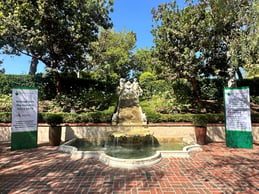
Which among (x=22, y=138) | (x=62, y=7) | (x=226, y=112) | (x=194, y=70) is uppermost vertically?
(x=62, y=7)

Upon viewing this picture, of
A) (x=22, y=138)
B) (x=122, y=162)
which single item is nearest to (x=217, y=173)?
(x=122, y=162)

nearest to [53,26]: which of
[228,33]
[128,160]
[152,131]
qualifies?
[152,131]

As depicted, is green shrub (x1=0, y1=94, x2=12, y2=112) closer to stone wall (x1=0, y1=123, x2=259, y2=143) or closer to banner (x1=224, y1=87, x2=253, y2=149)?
stone wall (x1=0, y1=123, x2=259, y2=143)

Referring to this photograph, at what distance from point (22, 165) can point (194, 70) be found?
8.38 metres

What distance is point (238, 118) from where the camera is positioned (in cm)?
614

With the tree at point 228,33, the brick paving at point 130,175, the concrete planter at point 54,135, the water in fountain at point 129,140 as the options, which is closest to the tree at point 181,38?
the tree at point 228,33

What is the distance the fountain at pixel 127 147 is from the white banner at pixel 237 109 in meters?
1.83

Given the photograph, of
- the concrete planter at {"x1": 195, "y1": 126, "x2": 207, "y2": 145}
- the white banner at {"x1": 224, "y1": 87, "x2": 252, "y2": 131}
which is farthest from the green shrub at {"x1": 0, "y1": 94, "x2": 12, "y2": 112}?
the white banner at {"x1": 224, "y1": 87, "x2": 252, "y2": 131}

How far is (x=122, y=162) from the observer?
14.2 ft

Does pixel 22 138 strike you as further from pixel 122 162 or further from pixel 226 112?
pixel 226 112

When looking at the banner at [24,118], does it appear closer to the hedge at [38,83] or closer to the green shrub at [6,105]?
the green shrub at [6,105]

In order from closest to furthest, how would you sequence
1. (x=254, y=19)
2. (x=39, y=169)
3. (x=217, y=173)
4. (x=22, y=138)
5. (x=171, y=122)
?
(x=217, y=173) < (x=39, y=169) < (x=254, y=19) < (x=22, y=138) < (x=171, y=122)

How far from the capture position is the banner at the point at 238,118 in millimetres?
6008

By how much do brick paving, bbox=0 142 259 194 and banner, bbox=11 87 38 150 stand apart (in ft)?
2.49
